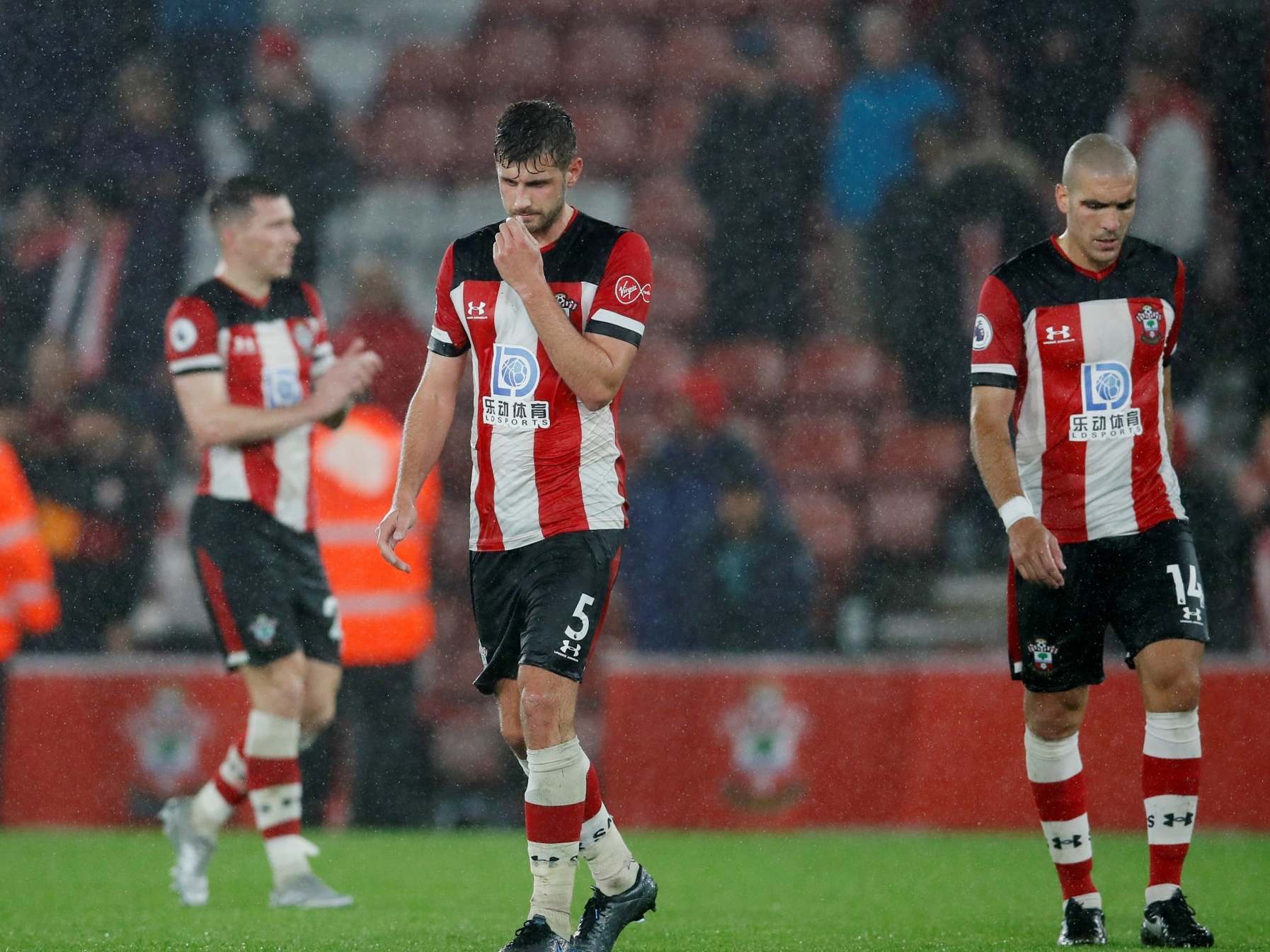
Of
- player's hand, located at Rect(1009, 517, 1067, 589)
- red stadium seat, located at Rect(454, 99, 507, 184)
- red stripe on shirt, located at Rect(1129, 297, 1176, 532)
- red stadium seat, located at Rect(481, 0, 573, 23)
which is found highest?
red stadium seat, located at Rect(481, 0, 573, 23)

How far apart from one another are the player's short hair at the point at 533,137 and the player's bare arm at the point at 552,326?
15cm

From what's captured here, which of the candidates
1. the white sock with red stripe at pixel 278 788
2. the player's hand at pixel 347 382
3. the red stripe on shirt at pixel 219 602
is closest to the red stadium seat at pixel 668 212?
the player's hand at pixel 347 382

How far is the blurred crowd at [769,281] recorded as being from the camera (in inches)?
361

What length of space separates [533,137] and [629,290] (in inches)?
17.1

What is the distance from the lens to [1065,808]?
5.02m

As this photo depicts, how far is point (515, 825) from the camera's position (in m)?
8.73

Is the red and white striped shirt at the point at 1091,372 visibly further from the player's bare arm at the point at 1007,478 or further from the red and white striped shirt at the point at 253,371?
the red and white striped shirt at the point at 253,371

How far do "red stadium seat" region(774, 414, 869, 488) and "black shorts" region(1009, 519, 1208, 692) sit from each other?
5.31 meters

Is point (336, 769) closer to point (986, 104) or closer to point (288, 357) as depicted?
point (288, 357)

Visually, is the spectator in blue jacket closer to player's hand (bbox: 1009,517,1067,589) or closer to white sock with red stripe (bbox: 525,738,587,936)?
player's hand (bbox: 1009,517,1067,589)

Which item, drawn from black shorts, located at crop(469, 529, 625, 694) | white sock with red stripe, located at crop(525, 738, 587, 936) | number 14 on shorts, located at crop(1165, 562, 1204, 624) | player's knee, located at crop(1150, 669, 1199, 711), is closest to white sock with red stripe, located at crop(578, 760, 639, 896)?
white sock with red stripe, located at crop(525, 738, 587, 936)

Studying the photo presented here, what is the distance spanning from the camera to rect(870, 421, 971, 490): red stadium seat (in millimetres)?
10156

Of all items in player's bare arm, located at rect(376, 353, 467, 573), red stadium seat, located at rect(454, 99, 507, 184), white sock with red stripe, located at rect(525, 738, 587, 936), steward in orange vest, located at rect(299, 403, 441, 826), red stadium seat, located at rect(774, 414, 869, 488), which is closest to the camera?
white sock with red stripe, located at rect(525, 738, 587, 936)

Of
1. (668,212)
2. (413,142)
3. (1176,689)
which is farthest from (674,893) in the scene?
(413,142)
